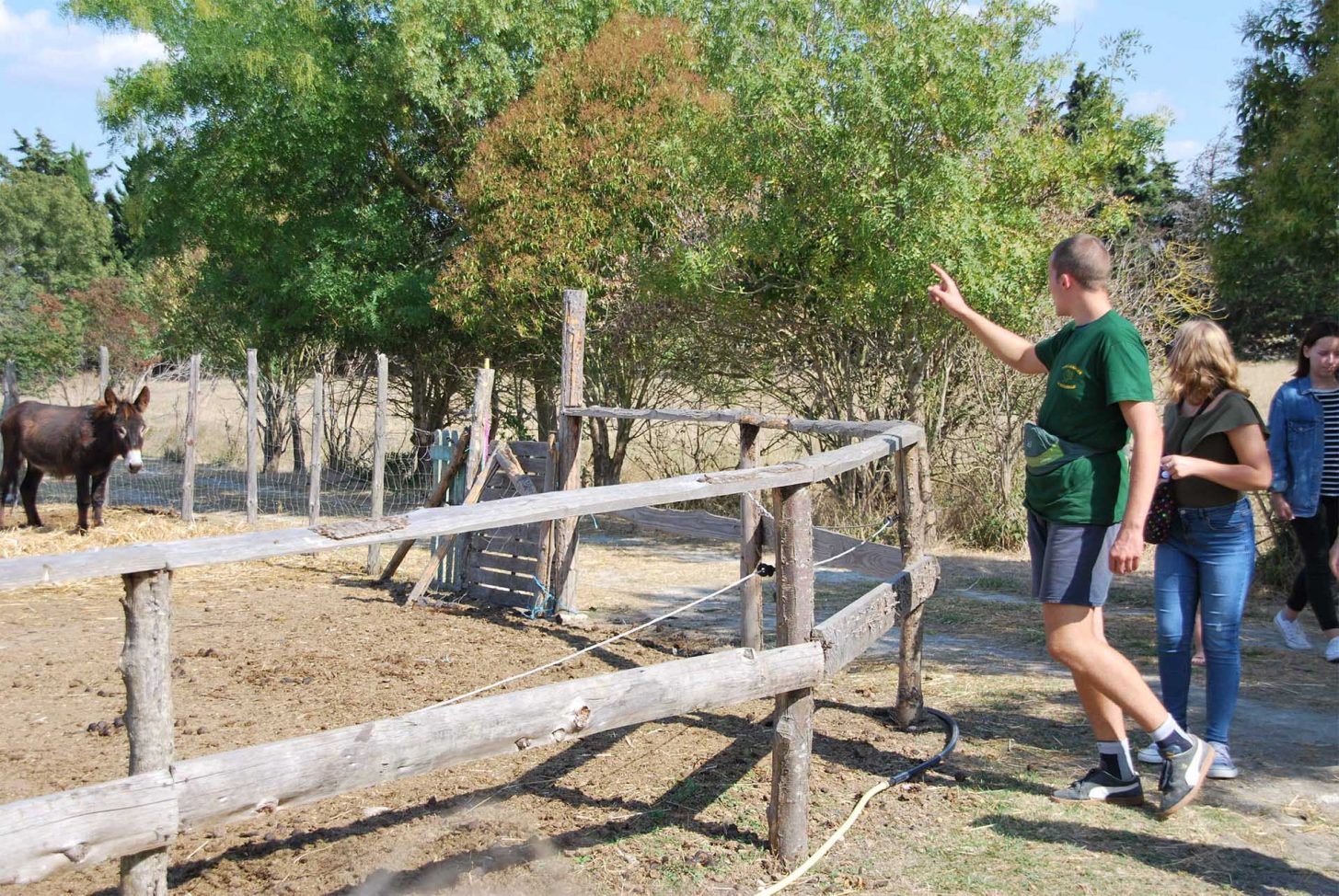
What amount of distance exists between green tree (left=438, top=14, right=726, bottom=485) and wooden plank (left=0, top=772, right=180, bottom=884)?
10.7 metres

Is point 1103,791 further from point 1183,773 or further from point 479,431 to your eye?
point 479,431

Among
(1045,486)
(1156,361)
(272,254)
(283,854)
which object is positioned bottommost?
(283,854)

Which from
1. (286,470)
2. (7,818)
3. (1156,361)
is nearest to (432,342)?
(286,470)

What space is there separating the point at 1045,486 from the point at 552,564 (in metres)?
4.59

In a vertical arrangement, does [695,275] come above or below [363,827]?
above

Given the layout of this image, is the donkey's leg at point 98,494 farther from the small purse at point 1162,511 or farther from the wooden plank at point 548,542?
the small purse at point 1162,511

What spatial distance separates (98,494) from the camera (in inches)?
456

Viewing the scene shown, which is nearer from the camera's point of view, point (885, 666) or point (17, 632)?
point (885, 666)

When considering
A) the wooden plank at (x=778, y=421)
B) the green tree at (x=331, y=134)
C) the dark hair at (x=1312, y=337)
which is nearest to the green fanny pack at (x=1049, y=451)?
the wooden plank at (x=778, y=421)

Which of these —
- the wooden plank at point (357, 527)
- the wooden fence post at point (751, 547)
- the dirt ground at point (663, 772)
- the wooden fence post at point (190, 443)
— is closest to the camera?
the wooden plank at point (357, 527)

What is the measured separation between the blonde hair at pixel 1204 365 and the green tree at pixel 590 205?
862cm

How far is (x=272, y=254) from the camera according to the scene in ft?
50.8

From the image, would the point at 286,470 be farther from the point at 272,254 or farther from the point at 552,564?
the point at 552,564

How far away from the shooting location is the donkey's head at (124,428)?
11344 mm
